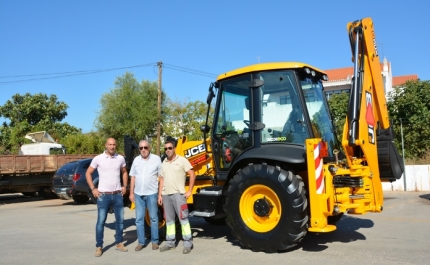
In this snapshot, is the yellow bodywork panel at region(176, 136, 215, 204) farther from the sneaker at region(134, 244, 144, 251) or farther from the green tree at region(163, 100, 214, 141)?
the green tree at region(163, 100, 214, 141)

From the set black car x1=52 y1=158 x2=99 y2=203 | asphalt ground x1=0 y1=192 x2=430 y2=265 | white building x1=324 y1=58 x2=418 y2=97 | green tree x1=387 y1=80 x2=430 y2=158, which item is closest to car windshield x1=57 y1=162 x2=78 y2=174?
black car x1=52 y1=158 x2=99 y2=203

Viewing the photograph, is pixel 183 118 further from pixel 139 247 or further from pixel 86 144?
pixel 139 247

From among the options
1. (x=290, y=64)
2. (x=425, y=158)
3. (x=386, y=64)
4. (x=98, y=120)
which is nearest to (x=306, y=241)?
(x=290, y=64)

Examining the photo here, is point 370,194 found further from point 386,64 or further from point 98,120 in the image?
point 386,64

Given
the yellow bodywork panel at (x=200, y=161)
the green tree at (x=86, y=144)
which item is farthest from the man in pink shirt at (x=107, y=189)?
the green tree at (x=86, y=144)

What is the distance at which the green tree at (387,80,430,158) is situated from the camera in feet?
62.3

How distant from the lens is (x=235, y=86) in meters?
7.22

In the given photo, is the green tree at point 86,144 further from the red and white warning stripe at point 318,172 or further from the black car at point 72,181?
the red and white warning stripe at point 318,172

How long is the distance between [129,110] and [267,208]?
25.0 meters

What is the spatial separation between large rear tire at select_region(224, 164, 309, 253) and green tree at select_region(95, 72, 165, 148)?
76.0 ft

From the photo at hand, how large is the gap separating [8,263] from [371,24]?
6.55 meters

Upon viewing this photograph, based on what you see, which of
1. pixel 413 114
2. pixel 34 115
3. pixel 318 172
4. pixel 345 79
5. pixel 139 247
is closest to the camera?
pixel 318 172

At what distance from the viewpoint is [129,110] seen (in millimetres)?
30344

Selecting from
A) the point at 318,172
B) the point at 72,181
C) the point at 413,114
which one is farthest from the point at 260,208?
the point at 413,114
